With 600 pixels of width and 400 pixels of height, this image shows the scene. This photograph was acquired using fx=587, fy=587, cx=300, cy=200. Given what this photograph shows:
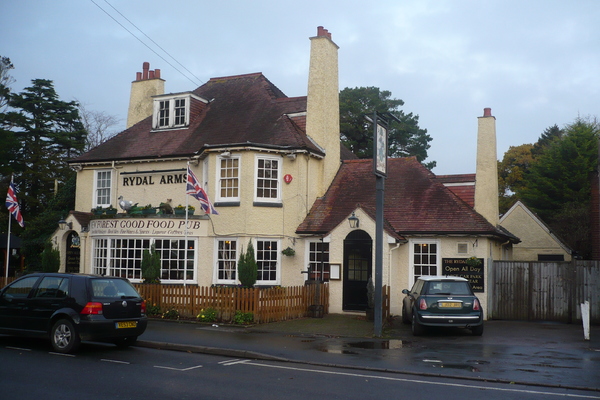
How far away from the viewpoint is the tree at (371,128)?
4897 centimetres

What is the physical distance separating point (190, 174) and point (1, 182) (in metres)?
28.7

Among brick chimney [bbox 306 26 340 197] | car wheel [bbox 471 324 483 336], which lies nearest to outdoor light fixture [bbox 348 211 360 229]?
brick chimney [bbox 306 26 340 197]

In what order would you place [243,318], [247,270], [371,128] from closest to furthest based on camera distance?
[243,318] → [247,270] → [371,128]

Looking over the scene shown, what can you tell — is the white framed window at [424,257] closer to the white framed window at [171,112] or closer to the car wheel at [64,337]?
the white framed window at [171,112]

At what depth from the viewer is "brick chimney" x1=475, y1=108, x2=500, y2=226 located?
22.1 metres

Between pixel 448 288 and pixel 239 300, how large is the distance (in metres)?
6.31

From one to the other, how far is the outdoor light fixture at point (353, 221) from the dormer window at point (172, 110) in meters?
9.47

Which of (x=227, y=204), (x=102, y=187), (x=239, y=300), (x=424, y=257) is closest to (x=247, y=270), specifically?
(x=239, y=300)

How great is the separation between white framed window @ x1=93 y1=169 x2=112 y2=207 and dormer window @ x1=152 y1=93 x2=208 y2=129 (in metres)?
3.03

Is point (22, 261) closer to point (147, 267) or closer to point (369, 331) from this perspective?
point (147, 267)

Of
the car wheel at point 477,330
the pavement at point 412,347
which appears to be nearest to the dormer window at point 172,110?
the pavement at point 412,347

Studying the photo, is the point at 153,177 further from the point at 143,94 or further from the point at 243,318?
the point at 243,318

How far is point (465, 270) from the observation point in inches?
813

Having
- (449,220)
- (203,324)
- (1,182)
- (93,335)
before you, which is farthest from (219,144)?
(1,182)
